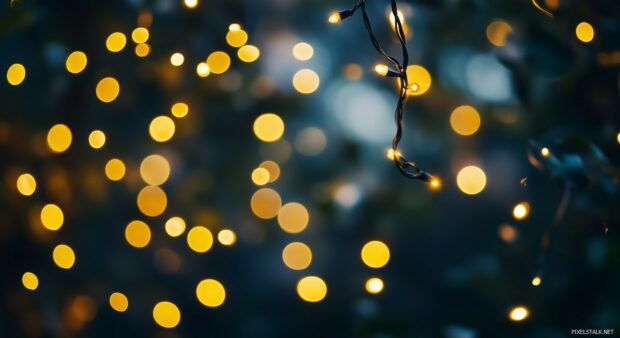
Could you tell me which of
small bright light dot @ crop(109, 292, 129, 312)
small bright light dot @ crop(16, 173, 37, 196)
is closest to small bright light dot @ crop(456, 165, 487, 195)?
small bright light dot @ crop(109, 292, 129, 312)

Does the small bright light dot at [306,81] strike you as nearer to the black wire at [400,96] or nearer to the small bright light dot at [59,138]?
the black wire at [400,96]

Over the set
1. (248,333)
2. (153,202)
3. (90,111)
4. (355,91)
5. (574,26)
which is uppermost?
(574,26)

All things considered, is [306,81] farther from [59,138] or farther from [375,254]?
[59,138]

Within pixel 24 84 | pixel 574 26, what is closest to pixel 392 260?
pixel 574 26

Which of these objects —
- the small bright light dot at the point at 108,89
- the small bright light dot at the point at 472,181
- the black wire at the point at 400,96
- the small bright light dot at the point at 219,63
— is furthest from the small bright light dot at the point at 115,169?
the small bright light dot at the point at 472,181

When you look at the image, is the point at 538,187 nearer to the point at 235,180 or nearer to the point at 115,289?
the point at 235,180

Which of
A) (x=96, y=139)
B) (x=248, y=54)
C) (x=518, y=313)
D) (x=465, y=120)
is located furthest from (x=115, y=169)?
(x=518, y=313)
